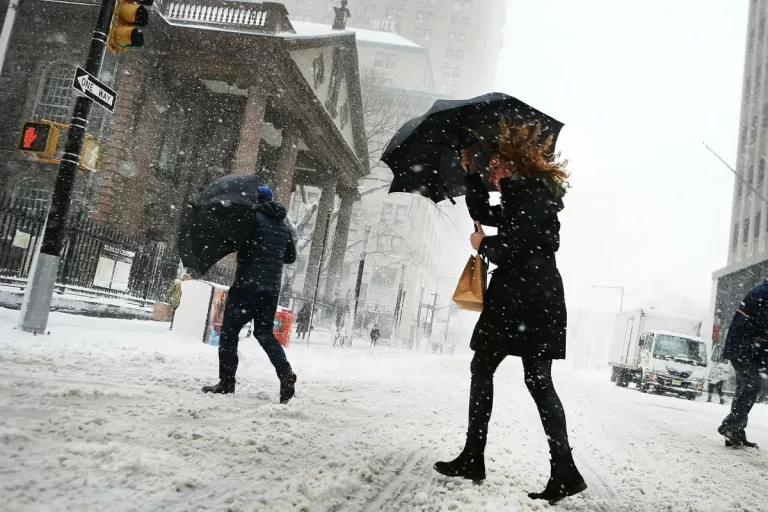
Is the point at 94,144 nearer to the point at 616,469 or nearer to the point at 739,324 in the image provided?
the point at 616,469

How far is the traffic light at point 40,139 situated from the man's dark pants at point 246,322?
400 cm

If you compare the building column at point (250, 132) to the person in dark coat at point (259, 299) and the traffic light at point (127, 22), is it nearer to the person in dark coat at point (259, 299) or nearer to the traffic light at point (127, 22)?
the traffic light at point (127, 22)

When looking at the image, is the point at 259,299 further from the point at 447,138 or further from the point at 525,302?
the point at 525,302

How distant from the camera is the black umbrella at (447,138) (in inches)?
152

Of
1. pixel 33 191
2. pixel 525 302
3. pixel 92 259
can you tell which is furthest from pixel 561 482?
pixel 33 191

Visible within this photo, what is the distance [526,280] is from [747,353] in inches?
186

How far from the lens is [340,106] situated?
23.2 metres

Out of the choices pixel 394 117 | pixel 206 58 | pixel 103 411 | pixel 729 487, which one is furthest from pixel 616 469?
pixel 394 117

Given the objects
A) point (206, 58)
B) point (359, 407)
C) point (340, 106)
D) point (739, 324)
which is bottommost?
point (359, 407)

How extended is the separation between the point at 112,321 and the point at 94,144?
13.7ft

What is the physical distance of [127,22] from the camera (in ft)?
24.3

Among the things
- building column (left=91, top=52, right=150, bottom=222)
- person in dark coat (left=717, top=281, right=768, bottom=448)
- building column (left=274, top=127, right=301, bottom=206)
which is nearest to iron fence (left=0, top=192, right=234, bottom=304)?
building column (left=91, top=52, right=150, bottom=222)

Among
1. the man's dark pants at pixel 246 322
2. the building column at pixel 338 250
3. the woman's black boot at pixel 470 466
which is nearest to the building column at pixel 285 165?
the building column at pixel 338 250

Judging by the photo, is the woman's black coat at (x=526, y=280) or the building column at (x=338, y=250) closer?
the woman's black coat at (x=526, y=280)
